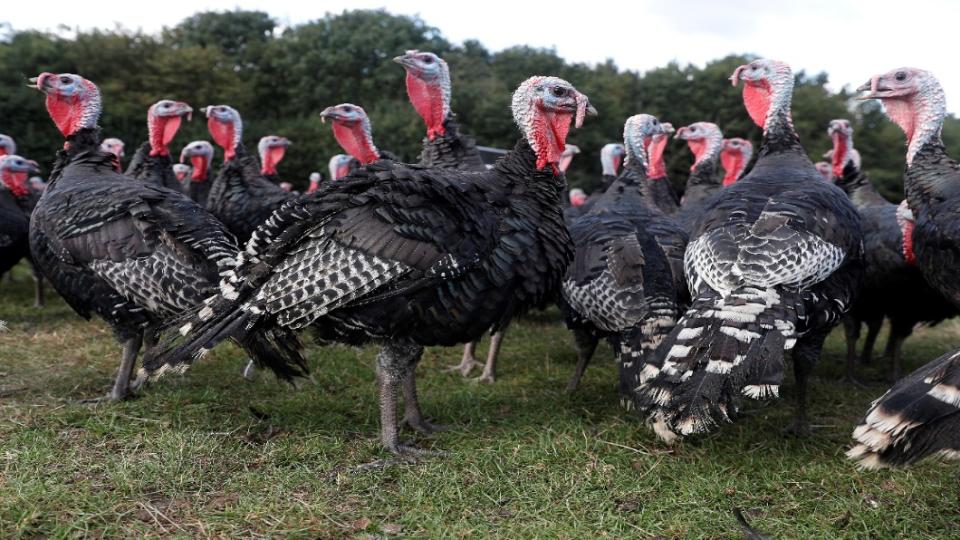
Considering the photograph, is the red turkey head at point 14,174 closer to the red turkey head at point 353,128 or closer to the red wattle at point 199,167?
the red wattle at point 199,167

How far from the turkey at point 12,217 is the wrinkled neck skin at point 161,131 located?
1442 mm

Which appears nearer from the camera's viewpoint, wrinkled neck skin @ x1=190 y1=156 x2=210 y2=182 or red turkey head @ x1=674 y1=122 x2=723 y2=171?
red turkey head @ x1=674 y1=122 x2=723 y2=171

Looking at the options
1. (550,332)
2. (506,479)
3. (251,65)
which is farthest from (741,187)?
(251,65)

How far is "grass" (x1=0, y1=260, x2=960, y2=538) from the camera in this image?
3.20m

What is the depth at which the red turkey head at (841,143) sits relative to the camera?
798 cm

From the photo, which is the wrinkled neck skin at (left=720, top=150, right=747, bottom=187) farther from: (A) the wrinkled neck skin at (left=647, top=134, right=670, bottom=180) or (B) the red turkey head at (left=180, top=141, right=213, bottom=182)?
(B) the red turkey head at (left=180, top=141, right=213, bottom=182)

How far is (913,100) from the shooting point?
5.21 m

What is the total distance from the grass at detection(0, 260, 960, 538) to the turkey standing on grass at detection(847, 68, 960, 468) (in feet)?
2.46

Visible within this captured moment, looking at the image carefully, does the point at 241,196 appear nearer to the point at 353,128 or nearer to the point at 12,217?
the point at 353,128

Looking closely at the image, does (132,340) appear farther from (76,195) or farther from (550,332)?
(550,332)

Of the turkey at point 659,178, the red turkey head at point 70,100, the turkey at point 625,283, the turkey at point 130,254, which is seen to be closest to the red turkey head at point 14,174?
the red turkey head at point 70,100

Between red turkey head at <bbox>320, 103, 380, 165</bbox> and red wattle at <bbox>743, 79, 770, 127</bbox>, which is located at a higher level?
red wattle at <bbox>743, 79, 770, 127</bbox>

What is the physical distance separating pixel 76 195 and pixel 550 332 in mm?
5107

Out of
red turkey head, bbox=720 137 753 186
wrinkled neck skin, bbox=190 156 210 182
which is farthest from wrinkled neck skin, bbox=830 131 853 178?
wrinkled neck skin, bbox=190 156 210 182
